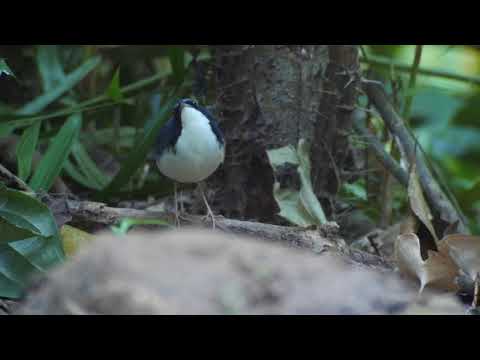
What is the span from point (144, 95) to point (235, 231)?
1.98 meters

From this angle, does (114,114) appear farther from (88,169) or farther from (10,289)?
(10,289)

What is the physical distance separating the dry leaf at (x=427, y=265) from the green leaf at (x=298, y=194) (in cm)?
77

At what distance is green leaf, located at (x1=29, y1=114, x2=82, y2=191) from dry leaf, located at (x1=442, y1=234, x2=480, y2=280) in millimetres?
1900

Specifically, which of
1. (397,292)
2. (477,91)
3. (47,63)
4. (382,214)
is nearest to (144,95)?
(47,63)

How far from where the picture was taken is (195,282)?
1426 millimetres

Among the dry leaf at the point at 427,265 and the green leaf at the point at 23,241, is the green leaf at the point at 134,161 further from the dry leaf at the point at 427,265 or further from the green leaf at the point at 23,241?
the dry leaf at the point at 427,265

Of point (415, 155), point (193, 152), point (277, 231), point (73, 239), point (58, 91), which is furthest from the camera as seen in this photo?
point (58, 91)

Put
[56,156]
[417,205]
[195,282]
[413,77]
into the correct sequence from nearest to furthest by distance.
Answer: [195,282] → [417,205] → [56,156] → [413,77]

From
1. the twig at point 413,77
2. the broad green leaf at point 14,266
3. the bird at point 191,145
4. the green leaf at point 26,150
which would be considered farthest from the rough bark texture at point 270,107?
the broad green leaf at point 14,266

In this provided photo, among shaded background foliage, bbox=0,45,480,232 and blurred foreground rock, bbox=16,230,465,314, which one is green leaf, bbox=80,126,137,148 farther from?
blurred foreground rock, bbox=16,230,465,314

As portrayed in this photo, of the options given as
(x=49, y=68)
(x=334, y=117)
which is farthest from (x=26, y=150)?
(x=334, y=117)

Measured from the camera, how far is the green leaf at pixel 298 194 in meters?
3.52

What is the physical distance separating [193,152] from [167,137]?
198mm
